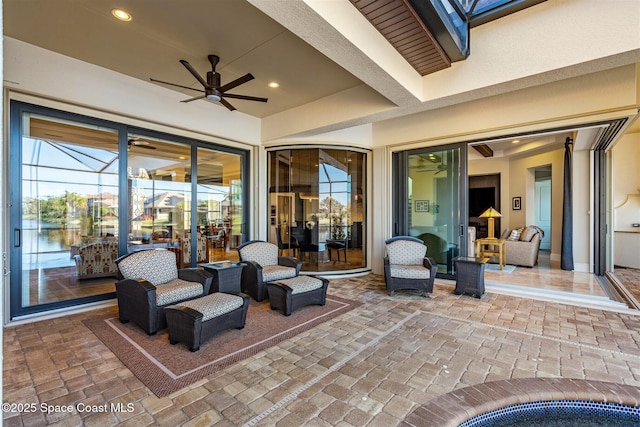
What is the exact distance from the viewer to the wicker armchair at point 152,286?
3744mm

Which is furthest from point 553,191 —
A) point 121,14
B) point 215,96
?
point 121,14

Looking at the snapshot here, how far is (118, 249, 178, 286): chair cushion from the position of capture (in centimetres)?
410

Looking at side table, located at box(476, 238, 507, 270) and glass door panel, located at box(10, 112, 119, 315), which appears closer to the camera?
glass door panel, located at box(10, 112, 119, 315)

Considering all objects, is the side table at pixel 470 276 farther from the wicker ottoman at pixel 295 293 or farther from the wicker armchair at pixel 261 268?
the wicker armchair at pixel 261 268

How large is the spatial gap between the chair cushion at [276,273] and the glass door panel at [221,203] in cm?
159

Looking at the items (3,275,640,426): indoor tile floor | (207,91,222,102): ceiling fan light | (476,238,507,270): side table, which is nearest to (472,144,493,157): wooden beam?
Result: (476,238,507,270): side table

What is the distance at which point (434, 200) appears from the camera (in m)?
6.45

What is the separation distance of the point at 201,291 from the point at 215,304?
77cm

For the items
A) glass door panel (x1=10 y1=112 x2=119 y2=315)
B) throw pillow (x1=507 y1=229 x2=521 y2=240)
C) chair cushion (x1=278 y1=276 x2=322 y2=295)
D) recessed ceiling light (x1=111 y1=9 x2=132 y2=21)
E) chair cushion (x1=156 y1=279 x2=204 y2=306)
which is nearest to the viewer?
recessed ceiling light (x1=111 y1=9 x2=132 y2=21)

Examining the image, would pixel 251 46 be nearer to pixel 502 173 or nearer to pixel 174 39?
pixel 174 39

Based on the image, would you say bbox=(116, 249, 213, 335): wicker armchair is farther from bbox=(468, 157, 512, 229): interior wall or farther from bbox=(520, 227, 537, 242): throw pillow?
bbox=(468, 157, 512, 229): interior wall

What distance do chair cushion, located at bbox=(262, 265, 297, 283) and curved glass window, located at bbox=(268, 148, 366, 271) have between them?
1686 millimetres

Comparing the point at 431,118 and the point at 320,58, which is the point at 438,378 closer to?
the point at 320,58

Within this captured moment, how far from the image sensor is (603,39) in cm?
337
